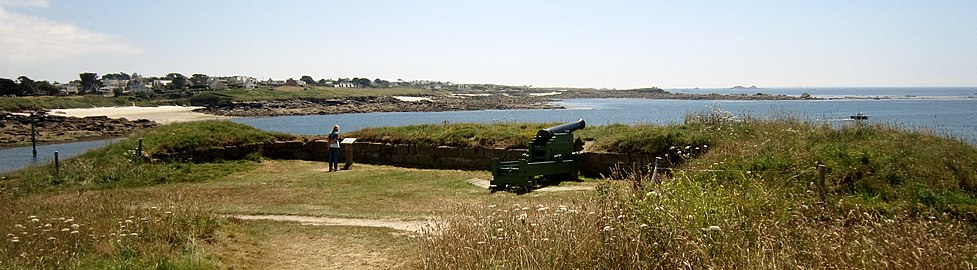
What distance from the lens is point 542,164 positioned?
12617 mm

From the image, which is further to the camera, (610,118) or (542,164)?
(610,118)

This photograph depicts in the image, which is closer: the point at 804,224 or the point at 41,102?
the point at 804,224

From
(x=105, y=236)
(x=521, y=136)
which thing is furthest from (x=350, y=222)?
(x=521, y=136)

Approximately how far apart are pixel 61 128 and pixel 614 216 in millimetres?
56972

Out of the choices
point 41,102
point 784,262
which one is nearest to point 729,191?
point 784,262

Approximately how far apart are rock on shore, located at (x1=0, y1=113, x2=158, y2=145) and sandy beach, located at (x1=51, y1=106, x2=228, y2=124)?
20.5 ft

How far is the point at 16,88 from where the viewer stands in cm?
8531

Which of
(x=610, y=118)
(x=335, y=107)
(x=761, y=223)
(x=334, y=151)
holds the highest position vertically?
(x=761, y=223)

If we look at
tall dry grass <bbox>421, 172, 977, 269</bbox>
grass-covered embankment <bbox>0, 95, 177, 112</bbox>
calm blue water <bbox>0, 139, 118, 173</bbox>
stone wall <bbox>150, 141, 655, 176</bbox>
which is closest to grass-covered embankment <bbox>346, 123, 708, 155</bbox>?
stone wall <bbox>150, 141, 655, 176</bbox>

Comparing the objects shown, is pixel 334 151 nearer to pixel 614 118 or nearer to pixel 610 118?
pixel 610 118

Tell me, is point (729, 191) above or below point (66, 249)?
above

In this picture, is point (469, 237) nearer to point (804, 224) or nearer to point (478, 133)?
point (804, 224)

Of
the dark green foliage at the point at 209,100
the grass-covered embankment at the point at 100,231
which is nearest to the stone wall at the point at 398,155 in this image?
the grass-covered embankment at the point at 100,231

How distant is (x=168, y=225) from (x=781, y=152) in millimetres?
8124
